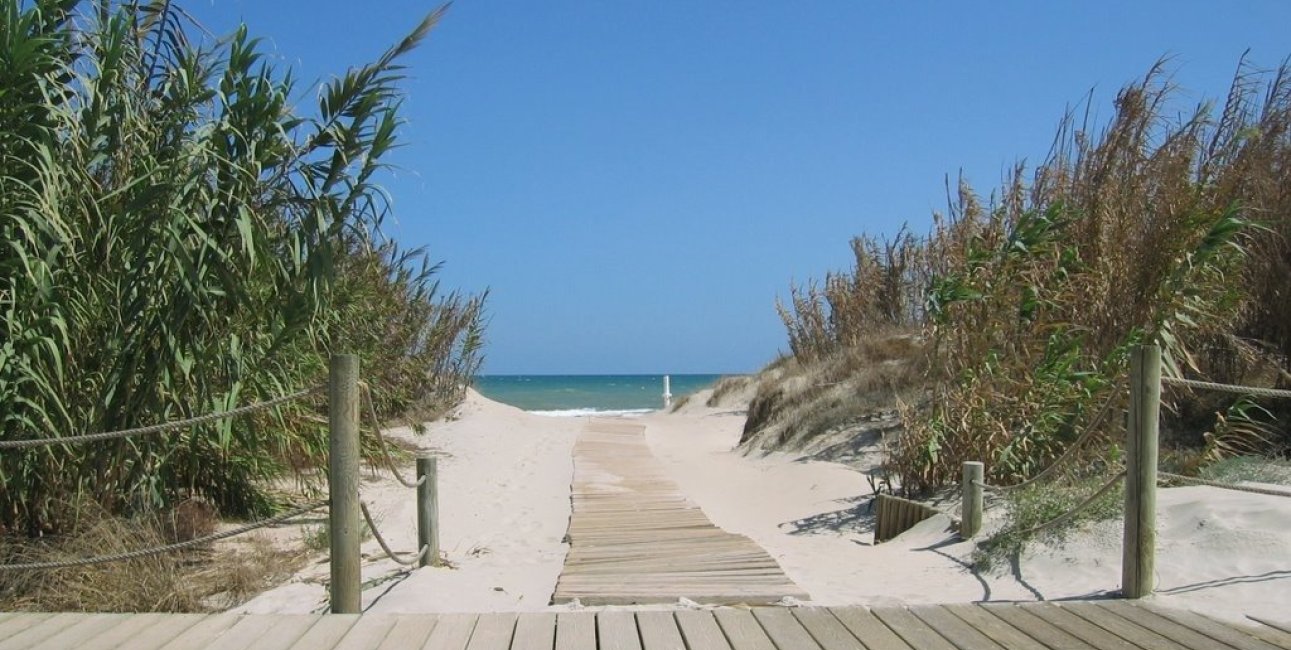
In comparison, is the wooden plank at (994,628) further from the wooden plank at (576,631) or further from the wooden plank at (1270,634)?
the wooden plank at (576,631)

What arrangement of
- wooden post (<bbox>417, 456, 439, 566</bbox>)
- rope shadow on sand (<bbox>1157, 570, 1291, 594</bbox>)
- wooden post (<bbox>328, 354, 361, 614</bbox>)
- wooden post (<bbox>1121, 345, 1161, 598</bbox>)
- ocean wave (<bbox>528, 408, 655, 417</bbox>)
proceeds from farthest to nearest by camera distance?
ocean wave (<bbox>528, 408, 655, 417</bbox>), wooden post (<bbox>417, 456, 439, 566</bbox>), rope shadow on sand (<bbox>1157, 570, 1291, 594</bbox>), wooden post (<bbox>1121, 345, 1161, 598</bbox>), wooden post (<bbox>328, 354, 361, 614</bbox>)

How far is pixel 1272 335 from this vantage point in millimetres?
8148

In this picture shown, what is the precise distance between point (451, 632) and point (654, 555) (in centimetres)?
226

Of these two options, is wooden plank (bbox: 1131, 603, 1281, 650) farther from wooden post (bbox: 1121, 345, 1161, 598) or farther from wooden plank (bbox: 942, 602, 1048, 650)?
wooden plank (bbox: 942, 602, 1048, 650)

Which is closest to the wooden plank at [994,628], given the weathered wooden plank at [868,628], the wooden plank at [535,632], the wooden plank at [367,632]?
the weathered wooden plank at [868,628]

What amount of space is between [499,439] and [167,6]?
9491 millimetres

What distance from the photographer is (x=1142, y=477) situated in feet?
15.4

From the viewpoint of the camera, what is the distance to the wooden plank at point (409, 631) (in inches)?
155

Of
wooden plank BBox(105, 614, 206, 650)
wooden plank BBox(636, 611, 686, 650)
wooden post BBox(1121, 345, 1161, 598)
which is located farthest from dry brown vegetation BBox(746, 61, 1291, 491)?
wooden plank BBox(105, 614, 206, 650)

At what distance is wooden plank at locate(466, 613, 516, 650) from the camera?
3932 mm

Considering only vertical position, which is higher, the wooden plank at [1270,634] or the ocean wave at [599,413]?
the wooden plank at [1270,634]

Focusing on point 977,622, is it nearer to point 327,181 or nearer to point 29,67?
point 327,181

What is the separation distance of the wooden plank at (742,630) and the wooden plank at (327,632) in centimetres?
151

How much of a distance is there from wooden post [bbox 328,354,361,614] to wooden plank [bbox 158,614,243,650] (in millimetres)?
433
